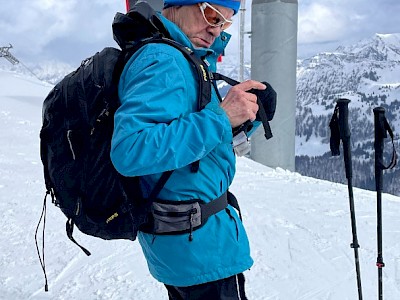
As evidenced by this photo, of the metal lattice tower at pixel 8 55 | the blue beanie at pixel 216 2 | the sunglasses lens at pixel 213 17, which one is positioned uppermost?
the blue beanie at pixel 216 2

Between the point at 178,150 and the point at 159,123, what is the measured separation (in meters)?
0.11

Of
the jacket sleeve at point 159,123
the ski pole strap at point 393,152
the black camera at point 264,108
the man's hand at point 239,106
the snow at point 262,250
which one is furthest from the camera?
the snow at point 262,250

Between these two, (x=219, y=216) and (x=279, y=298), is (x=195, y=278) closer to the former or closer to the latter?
(x=219, y=216)

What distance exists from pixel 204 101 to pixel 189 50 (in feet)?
0.67

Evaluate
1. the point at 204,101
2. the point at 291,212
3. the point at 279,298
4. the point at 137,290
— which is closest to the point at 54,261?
the point at 137,290

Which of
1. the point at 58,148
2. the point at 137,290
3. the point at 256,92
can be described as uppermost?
the point at 256,92

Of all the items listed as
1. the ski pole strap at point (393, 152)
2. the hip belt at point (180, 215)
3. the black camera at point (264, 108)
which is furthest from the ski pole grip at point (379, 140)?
the hip belt at point (180, 215)

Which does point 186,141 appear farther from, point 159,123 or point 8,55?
point 8,55

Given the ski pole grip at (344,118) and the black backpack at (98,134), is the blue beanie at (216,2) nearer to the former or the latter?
the black backpack at (98,134)

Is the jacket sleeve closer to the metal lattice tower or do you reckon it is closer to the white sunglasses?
the white sunglasses

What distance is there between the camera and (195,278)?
1.95m

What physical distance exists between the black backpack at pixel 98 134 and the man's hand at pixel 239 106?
8 centimetres

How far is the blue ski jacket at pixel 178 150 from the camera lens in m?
1.68

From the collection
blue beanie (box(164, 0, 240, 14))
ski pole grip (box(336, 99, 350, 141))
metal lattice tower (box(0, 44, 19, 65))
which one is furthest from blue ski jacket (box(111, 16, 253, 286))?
metal lattice tower (box(0, 44, 19, 65))
